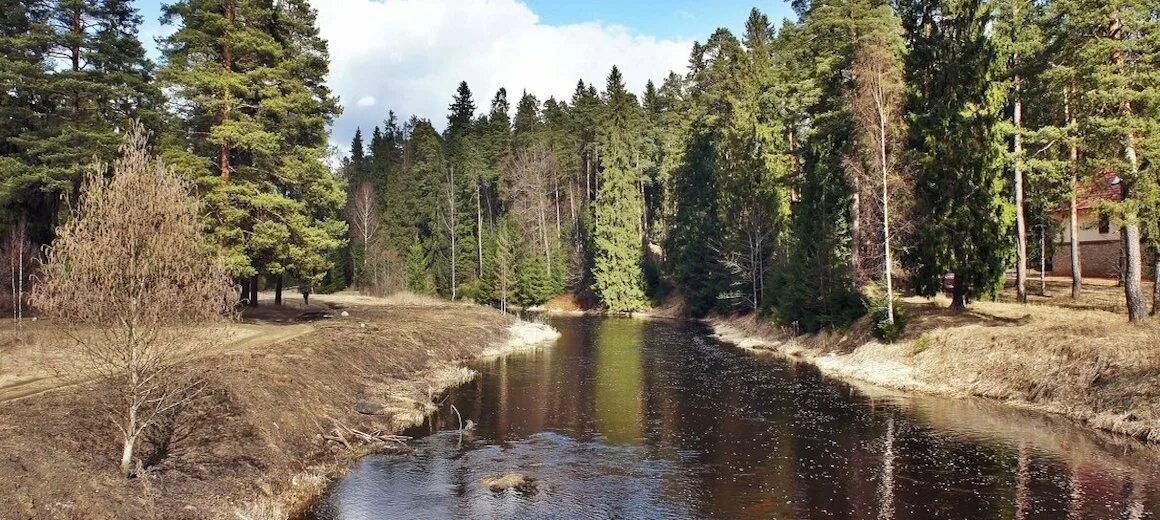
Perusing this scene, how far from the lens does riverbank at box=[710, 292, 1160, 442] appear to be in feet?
70.1

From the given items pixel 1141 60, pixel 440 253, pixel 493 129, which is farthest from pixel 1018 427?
pixel 493 129

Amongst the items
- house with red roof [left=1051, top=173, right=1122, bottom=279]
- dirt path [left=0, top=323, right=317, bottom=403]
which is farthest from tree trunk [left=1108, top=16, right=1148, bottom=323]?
dirt path [left=0, top=323, right=317, bottom=403]

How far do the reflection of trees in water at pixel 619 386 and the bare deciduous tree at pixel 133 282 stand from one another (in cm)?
1244

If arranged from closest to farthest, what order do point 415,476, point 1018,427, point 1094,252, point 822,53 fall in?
point 415,476 → point 1018,427 → point 822,53 → point 1094,252

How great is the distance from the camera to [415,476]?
1772 centimetres

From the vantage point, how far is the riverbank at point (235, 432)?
12.1 m

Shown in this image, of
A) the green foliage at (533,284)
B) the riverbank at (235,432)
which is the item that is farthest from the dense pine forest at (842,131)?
the green foliage at (533,284)

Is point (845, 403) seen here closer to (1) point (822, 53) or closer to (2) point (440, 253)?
(1) point (822, 53)

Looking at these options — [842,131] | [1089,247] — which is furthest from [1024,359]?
[1089,247]

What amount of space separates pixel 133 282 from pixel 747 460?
49.0 ft

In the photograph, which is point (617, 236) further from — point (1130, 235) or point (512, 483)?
point (512, 483)

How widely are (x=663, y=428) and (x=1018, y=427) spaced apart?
35.3ft

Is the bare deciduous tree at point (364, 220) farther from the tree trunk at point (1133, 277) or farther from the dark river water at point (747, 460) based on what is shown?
the tree trunk at point (1133, 277)

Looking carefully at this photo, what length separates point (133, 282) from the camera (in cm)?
1284
